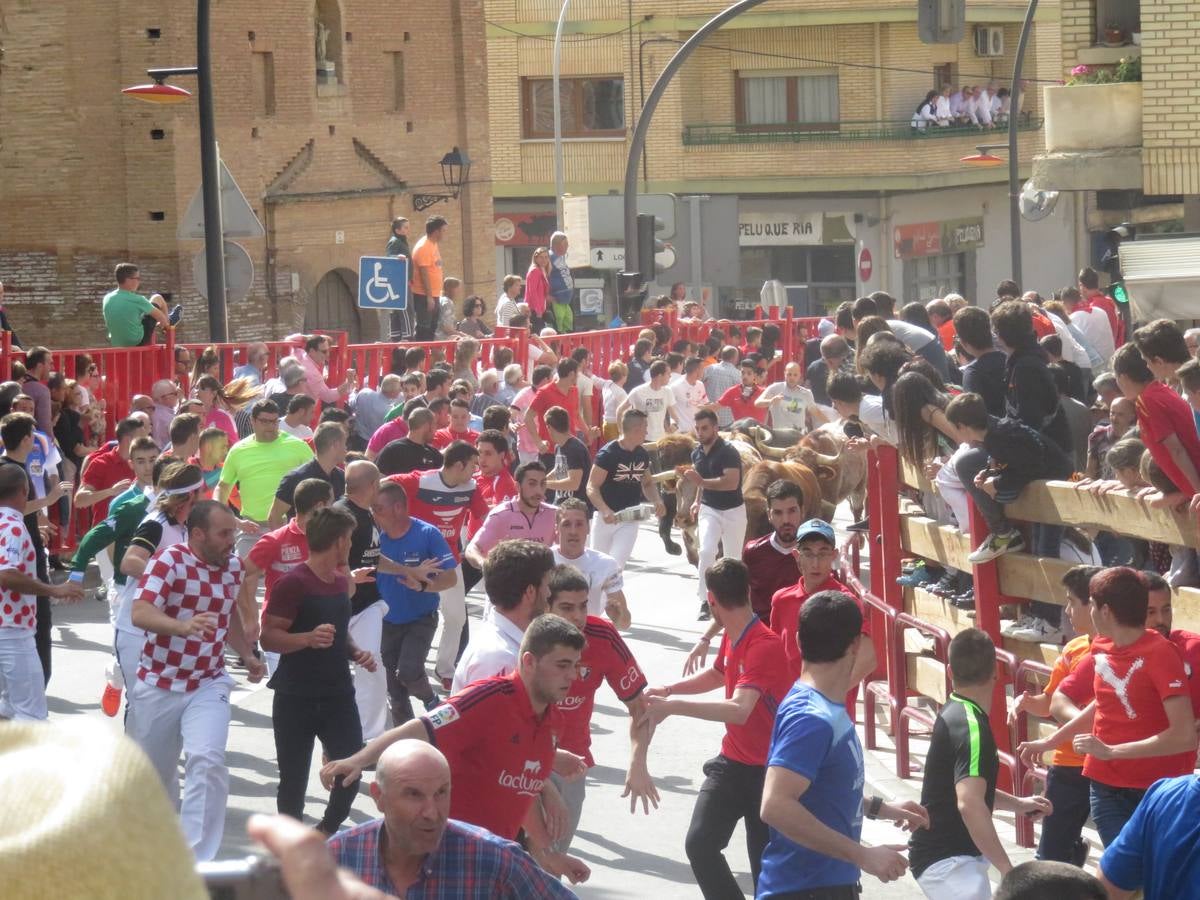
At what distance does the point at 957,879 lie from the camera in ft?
20.6

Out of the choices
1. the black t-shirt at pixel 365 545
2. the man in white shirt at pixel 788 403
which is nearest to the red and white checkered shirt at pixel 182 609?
the black t-shirt at pixel 365 545

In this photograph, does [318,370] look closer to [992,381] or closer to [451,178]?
[992,381]

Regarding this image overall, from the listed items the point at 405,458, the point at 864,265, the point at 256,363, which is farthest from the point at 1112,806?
the point at 864,265

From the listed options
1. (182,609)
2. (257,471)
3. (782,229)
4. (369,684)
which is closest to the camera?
(182,609)

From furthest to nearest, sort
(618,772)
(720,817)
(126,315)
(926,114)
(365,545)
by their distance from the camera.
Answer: (926,114)
(126,315)
(365,545)
(618,772)
(720,817)

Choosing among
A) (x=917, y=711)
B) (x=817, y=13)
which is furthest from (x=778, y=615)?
(x=817, y=13)

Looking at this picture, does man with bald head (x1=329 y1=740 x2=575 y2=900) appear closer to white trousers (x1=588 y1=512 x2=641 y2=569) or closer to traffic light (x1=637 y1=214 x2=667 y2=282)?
white trousers (x1=588 y1=512 x2=641 y2=569)

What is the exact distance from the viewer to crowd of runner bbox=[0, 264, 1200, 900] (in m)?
5.76

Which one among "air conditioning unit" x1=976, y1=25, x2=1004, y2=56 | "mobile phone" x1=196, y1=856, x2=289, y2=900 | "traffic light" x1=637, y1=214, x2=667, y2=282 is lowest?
"mobile phone" x1=196, y1=856, x2=289, y2=900

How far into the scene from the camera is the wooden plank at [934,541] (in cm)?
1009

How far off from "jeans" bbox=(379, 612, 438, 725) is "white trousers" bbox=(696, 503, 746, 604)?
410cm

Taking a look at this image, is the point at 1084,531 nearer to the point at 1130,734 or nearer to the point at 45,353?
the point at 1130,734

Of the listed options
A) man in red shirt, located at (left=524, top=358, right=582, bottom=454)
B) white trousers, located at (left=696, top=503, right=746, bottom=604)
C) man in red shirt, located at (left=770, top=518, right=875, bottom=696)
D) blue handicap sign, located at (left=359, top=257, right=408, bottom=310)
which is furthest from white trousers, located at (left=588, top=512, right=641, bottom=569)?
blue handicap sign, located at (left=359, top=257, right=408, bottom=310)

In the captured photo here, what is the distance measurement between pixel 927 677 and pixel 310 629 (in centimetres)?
369
